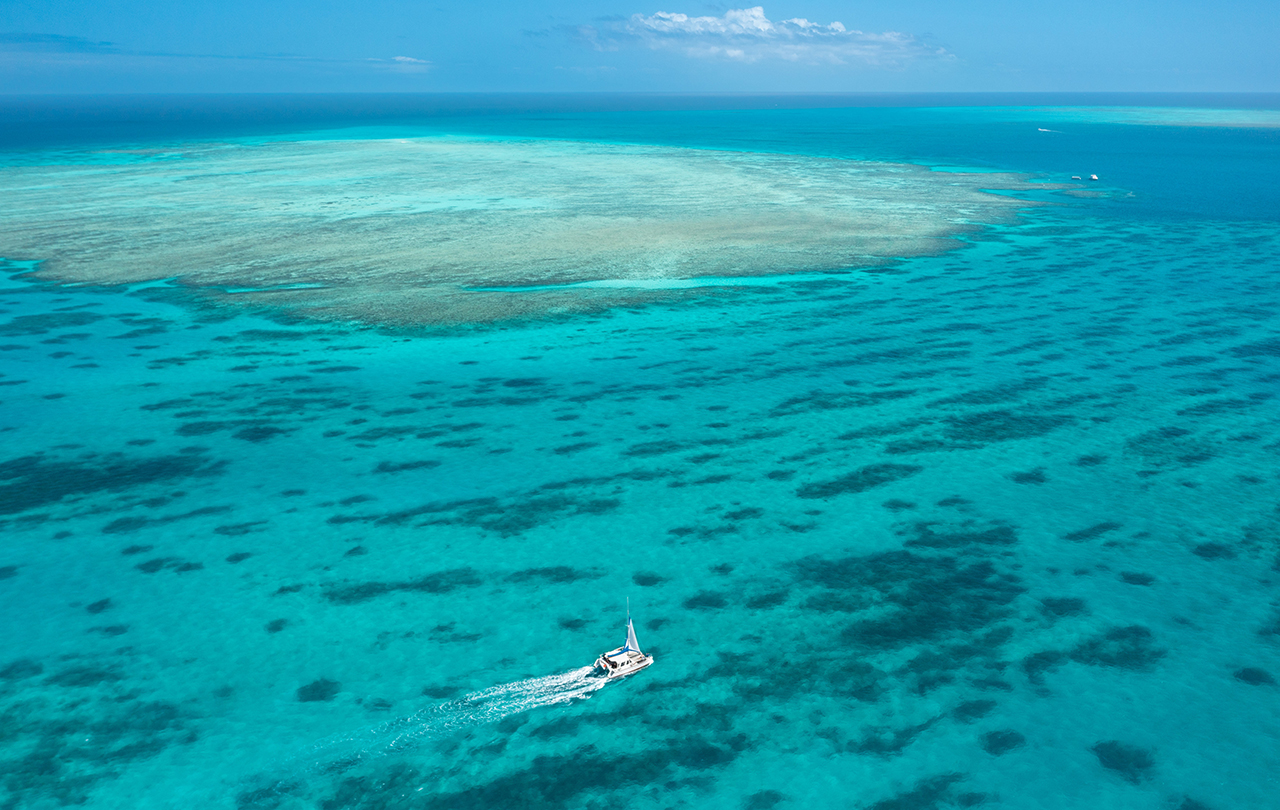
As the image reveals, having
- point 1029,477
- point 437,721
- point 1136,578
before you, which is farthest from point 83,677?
point 1029,477

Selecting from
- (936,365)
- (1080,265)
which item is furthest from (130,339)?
(1080,265)

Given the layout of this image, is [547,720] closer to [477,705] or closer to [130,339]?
[477,705]

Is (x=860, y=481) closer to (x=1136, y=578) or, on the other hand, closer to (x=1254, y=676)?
(x=1136, y=578)

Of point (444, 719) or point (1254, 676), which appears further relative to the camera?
point (1254, 676)

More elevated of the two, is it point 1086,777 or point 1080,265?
point 1080,265

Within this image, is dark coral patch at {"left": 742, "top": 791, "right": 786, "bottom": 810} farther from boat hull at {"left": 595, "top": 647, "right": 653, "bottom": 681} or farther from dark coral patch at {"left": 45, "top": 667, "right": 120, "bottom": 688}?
dark coral patch at {"left": 45, "top": 667, "right": 120, "bottom": 688}

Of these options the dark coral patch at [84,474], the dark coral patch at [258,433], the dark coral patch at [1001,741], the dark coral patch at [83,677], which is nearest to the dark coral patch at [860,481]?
the dark coral patch at [1001,741]

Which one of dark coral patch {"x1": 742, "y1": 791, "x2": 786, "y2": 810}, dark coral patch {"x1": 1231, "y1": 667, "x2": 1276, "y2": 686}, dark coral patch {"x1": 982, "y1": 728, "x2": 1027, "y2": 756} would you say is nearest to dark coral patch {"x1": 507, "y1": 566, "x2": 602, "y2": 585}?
dark coral patch {"x1": 742, "y1": 791, "x2": 786, "y2": 810}
